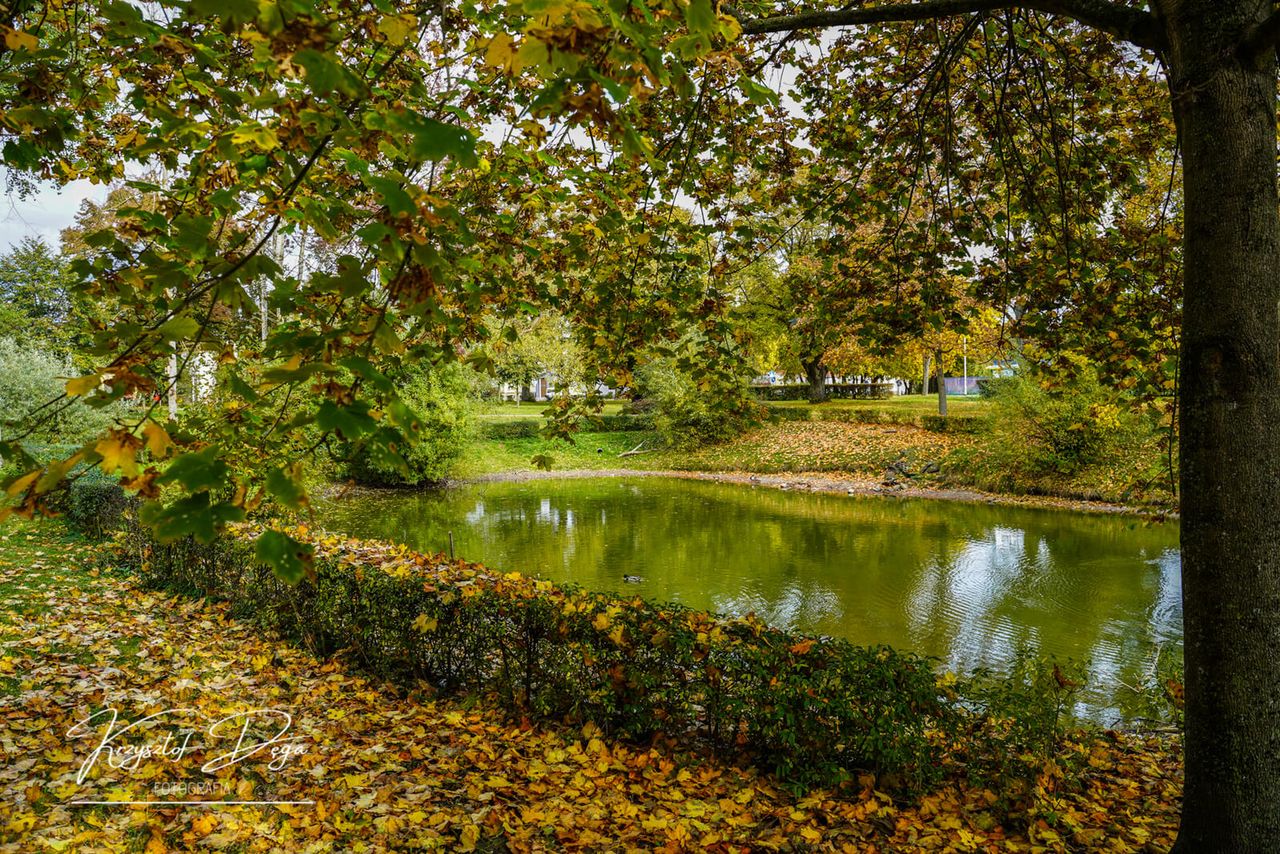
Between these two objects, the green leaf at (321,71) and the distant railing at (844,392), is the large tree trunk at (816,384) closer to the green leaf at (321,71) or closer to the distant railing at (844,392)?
the distant railing at (844,392)

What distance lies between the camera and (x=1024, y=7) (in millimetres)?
3369

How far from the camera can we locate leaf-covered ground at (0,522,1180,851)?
118 inches

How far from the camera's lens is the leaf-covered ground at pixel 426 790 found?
2.99 m

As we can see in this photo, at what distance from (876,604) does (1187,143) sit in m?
7.38

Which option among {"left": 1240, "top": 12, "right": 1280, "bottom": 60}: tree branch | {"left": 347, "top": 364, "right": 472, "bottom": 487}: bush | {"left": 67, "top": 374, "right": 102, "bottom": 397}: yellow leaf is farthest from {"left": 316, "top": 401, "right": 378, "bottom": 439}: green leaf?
{"left": 347, "top": 364, "right": 472, "bottom": 487}: bush

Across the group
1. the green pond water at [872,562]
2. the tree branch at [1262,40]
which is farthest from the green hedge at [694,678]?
the tree branch at [1262,40]

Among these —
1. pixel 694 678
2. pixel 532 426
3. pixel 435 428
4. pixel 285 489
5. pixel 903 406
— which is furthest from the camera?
pixel 532 426

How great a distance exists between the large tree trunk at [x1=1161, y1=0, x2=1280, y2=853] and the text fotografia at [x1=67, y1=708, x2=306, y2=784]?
459 centimetres

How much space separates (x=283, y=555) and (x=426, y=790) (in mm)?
2679

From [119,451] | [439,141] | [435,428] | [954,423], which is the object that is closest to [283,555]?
[119,451]

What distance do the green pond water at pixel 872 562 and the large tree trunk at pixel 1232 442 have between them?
269 centimetres

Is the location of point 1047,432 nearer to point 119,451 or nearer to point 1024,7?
point 1024,7

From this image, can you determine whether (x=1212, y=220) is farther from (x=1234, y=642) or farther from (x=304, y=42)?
(x=304, y=42)

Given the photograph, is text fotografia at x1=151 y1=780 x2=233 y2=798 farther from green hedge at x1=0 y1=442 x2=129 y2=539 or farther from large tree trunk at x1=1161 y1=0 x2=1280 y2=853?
green hedge at x1=0 y1=442 x2=129 y2=539
